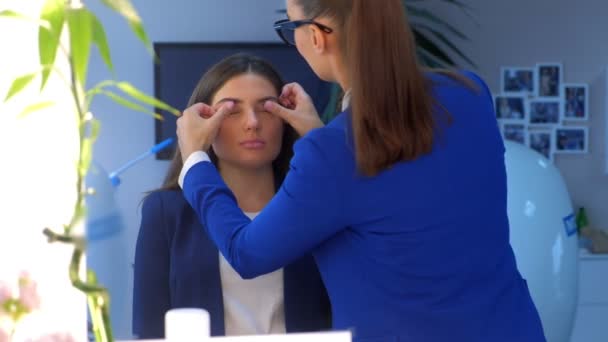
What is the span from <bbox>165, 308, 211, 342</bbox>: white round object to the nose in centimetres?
35

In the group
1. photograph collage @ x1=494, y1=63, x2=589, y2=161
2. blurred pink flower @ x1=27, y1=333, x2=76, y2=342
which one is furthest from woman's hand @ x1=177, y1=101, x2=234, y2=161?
photograph collage @ x1=494, y1=63, x2=589, y2=161

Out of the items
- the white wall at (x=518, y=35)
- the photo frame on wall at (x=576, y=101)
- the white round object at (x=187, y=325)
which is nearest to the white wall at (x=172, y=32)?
the white wall at (x=518, y=35)

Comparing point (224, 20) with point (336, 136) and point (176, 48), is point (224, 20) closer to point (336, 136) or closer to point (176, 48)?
point (176, 48)

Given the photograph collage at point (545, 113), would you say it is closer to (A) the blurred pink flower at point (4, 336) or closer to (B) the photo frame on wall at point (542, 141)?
(B) the photo frame on wall at point (542, 141)

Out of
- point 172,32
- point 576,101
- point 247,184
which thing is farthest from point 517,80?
point 247,184

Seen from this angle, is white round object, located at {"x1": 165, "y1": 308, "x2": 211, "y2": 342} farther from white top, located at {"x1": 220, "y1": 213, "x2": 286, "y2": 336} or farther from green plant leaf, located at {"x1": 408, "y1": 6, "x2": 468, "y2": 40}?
green plant leaf, located at {"x1": 408, "y1": 6, "x2": 468, "y2": 40}

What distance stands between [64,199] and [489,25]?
258 centimetres

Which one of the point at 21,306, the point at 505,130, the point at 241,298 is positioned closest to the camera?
the point at 21,306

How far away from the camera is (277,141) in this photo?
0.96m

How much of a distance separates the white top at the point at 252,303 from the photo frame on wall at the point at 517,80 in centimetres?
234

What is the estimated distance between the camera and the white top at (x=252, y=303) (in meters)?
0.88

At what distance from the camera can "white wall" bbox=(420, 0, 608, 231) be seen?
305 centimetres

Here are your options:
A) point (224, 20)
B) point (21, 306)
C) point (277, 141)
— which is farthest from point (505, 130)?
point (21, 306)

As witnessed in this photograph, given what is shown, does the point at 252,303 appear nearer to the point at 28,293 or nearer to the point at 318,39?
the point at 318,39
